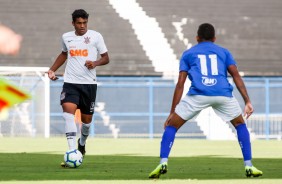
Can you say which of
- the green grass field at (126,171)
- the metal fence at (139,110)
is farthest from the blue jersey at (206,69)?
the metal fence at (139,110)

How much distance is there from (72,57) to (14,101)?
675cm

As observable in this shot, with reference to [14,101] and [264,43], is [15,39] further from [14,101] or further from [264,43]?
[14,101]

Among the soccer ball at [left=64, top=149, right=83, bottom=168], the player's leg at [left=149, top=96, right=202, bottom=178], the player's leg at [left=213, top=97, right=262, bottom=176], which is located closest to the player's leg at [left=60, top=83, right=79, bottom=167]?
the soccer ball at [left=64, top=149, right=83, bottom=168]

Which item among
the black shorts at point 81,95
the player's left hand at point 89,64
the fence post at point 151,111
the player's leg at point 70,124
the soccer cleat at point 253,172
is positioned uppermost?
the player's left hand at point 89,64

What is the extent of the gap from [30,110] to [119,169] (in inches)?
607

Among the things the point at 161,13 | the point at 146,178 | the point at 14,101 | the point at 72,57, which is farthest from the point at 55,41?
the point at 14,101

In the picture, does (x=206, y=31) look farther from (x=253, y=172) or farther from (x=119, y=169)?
(x=119, y=169)

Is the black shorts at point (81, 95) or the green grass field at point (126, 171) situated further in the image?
A: the black shorts at point (81, 95)

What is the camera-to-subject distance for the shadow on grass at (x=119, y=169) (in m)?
8.95

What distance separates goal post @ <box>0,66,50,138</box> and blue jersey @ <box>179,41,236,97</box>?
1495cm

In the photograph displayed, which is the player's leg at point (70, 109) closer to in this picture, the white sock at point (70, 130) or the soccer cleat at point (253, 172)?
the white sock at point (70, 130)

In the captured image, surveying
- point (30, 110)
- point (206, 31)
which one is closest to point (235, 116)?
point (206, 31)

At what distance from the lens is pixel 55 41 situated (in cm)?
3228

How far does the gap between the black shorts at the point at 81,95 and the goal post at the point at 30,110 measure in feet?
40.1
